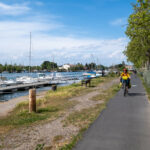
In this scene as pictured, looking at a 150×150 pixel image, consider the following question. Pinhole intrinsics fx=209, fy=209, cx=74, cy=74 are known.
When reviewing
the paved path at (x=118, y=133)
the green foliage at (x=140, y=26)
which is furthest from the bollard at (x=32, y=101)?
the green foliage at (x=140, y=26)

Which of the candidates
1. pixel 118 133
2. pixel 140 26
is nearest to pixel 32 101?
pixel 118 133

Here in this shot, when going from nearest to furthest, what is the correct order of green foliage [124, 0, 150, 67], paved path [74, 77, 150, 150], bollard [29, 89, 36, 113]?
paved path [74, 77, 150, 150] < bollard [29, 89, 36, 113] < green foliage [124, 0, 150, 67]

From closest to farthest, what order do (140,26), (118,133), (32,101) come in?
(118,133) → (32,101) → (140,26)

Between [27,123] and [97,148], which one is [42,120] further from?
[97,148]

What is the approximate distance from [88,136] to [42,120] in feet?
9.41

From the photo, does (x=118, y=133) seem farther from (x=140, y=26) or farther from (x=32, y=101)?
(x=140, y=26)

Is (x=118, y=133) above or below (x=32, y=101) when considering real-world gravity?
below

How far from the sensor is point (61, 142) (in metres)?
5.23

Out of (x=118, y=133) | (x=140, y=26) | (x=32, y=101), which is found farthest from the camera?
(x=140, y=26)

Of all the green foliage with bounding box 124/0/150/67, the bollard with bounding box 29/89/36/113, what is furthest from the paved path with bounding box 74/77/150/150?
the green foliage with bounding box 124/0/150/67

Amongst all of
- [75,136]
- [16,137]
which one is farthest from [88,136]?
[16,137]

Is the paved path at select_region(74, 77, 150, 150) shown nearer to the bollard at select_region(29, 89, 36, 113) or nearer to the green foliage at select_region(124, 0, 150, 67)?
the bollard at select_region(29, 89, 36, 113)

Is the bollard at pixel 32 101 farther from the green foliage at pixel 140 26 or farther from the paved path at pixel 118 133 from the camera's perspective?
the green foliage at pixel 140 26

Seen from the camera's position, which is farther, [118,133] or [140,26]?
[140,26]
